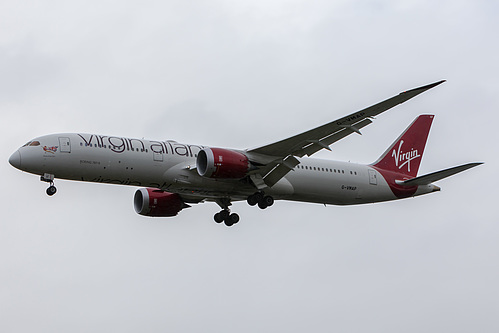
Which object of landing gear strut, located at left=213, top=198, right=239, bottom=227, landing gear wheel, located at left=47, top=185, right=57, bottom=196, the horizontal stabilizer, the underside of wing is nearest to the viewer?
the underside of wing

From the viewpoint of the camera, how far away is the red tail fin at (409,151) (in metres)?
49.6

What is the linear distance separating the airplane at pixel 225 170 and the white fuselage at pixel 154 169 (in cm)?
4

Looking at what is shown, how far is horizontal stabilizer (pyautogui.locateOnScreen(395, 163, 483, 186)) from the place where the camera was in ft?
140

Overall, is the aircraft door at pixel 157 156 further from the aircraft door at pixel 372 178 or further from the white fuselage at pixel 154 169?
the aircraft door at pixel 372 178

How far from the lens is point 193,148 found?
143 ft

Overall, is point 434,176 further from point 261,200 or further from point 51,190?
point 51,190

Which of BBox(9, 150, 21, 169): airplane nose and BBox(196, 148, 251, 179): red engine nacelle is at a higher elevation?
BBox(9, 150, 21, 169): airplane nose

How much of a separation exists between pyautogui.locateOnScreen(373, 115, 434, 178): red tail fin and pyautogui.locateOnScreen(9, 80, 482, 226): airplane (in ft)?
3.79

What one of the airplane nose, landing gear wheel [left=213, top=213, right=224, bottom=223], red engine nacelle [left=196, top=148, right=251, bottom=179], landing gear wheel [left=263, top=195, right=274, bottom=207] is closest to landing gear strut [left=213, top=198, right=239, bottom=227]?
landing gear wheel [left=213, top=213, right=224, bottom=223]

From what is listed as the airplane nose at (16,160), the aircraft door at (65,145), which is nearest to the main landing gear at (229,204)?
the aircraft door at (65,145)

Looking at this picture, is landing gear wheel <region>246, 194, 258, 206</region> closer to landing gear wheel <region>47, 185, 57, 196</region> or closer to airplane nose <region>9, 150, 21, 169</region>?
landing gear wheel <region>47, 185, 57, 196</region>

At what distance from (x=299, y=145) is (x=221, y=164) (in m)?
3.81

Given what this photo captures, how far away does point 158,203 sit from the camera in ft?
157

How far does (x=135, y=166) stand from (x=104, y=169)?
1411 mm
